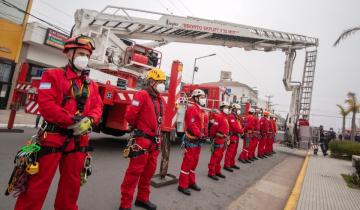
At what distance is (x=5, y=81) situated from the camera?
15562 millimetres

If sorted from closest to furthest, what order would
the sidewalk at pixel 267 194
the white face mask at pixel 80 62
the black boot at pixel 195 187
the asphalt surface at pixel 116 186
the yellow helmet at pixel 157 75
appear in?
the white face mask at pixel 80 62, the asphalt surface at pixel 116 186, the yellow helmet at pixel 157 75, the sidewalk at pixel 267 194, the black boot at pixel 195 187

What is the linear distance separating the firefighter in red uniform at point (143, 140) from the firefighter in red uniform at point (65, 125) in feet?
3.63

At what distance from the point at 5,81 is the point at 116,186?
13.9m

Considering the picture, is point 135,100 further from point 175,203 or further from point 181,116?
point 181,116

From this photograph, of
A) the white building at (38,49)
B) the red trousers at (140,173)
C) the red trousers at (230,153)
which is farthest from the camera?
the white building at (38,49)

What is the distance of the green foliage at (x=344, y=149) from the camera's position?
599 inches

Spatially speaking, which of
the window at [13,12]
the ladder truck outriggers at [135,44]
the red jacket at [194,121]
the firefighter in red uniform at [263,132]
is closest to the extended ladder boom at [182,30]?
the ladder truck outriggers at [135,44]

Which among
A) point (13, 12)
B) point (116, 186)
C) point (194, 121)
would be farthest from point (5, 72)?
point (194, 121)

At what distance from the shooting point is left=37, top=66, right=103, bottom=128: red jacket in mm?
2580

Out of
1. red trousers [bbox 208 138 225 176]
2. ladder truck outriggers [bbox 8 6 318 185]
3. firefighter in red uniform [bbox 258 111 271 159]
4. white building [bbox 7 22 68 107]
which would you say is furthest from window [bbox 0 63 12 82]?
red trousers [bbox 208 138 225 176]

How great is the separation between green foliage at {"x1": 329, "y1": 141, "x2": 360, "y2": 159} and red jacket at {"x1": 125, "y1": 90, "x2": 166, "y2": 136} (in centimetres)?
1487

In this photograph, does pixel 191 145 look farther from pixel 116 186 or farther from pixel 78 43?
pixel 78 43

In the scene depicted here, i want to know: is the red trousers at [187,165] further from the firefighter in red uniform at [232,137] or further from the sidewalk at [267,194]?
the firefighter in red uniform at [232,137]

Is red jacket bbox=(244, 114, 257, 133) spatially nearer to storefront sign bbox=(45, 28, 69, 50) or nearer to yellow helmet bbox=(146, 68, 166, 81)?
yellow helmet bbox=(146, 68, 166, 81)
